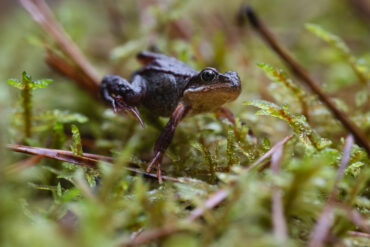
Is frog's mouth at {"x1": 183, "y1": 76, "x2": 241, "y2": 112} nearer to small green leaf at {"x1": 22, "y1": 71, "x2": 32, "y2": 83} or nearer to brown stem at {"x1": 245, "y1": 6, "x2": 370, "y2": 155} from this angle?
brown stem at {"x1": 245, "y1": 6, "x2": 370, "y2": 155}

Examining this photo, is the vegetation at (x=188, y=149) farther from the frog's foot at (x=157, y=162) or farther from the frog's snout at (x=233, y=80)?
the frog's snout at (x=233, y=80)

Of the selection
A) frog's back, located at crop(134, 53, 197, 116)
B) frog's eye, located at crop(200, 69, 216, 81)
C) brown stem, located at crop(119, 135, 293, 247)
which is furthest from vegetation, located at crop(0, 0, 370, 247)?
frog's eye, located at crop(200, 69, 216, 81)

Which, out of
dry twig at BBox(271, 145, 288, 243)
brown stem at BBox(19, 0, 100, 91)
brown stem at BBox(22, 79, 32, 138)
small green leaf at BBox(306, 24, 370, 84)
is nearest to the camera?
dry twig at BBox(271, 145, 288, 243)

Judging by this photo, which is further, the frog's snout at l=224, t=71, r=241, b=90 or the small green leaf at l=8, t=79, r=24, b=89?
the frog's snout at l=224, t=71, r=241, b=90

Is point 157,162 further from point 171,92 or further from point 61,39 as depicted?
point 61,39

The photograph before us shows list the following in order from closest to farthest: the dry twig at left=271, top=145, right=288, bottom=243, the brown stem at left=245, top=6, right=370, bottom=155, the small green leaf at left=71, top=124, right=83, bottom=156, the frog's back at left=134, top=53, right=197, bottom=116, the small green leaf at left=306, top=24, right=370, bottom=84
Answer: the dry twig at left=271, top=145, right=288, bottom=243
the small green leaf at left=71, top=124, right=83, bottom=156
the brown stem at left=245, top=6, right=370, bottom=155
the frog's back at left=134, top=53, right=197, bottom=116
the small green leaf at left=306, top=24, right=370, bottom=84

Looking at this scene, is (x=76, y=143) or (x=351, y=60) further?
(x=351, y=60)

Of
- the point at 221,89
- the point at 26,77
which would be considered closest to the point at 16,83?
the point at 26,77
